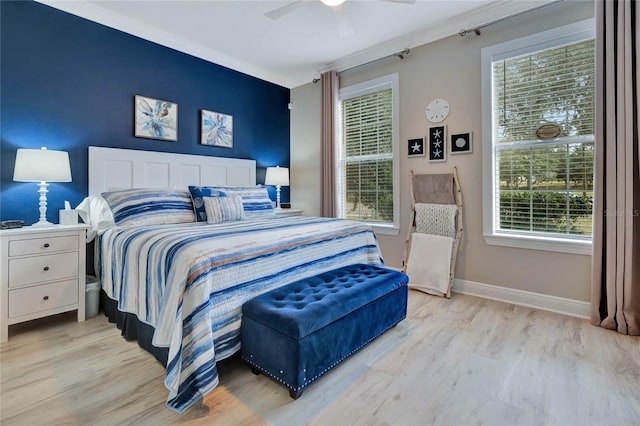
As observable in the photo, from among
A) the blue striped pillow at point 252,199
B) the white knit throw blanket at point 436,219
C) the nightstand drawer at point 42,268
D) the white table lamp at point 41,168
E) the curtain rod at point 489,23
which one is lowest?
the nightstand drawer at point 42,268

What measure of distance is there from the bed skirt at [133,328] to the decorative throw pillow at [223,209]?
989 mm

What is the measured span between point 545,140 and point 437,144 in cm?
96

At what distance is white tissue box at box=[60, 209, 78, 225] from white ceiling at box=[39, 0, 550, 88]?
183 cm

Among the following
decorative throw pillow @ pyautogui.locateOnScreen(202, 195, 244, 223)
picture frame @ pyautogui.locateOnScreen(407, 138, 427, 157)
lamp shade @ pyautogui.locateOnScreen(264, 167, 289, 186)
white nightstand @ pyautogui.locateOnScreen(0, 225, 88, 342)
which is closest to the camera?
white nightstand @ pyautogui.locateOnScreen(0, 225, 88, 342)

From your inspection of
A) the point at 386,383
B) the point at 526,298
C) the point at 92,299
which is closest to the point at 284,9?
the point at 386,383

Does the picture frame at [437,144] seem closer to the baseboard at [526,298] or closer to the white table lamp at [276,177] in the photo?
the baseboard at [526,298]

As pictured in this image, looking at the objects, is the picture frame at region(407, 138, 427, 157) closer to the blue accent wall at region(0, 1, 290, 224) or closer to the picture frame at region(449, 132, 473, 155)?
the picture frame at region(449, 132, 473, 155)

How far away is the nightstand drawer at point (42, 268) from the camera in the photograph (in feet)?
7.55

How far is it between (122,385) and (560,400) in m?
2.30

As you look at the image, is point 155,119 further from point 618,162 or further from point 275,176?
point 618,162

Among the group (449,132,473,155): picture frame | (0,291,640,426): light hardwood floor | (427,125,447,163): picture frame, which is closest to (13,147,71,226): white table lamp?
(0,291,640,426): light hardwood floor

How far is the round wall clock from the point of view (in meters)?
3.38

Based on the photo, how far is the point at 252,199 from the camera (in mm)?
3404

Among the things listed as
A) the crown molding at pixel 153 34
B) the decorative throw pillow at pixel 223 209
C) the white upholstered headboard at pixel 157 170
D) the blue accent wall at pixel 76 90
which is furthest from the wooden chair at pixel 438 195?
the crown molding at pixel 153 34
